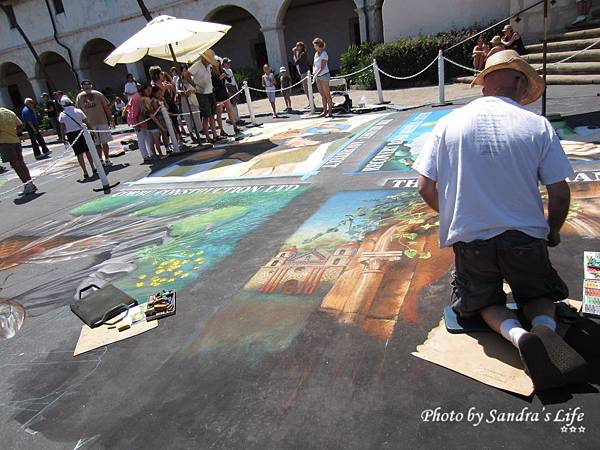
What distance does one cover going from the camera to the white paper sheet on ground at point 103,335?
11.1 ft

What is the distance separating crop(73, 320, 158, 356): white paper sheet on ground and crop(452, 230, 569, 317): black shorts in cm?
234

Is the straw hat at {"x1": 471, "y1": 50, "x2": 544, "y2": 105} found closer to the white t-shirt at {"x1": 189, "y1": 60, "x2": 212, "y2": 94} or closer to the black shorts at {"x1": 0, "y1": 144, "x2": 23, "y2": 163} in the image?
the white t-shirt at {"x1": 189, "y1": 60, "x2": 212, "y2": 94}

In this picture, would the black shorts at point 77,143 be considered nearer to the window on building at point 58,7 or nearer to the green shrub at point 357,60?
the green shrub at point 357,60

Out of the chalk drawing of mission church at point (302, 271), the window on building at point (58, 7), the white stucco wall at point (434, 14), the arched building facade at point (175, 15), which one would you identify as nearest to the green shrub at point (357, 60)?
the white stucco wall at point (434, 14)

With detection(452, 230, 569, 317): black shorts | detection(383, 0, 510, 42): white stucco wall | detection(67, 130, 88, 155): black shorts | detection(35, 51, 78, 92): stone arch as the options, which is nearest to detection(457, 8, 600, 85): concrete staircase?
detection(383, 0, 510, 42): white stucco wall

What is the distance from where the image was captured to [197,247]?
4.90m

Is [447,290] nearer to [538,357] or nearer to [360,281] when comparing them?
[360,281]

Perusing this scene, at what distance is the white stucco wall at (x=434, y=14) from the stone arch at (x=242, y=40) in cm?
1046

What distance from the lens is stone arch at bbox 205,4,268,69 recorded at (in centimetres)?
2492

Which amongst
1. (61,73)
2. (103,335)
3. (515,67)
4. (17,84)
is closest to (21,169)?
(103,335)

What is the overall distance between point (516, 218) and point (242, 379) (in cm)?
181

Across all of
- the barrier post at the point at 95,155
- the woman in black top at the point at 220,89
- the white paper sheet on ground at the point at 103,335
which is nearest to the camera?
the white paper sheet on ground at the point at 103,335

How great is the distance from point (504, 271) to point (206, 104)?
30.5 ft

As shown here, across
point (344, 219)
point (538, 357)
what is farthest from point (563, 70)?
point (538, 357)
